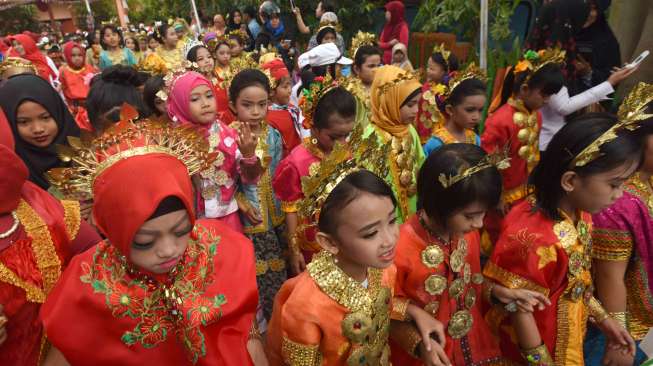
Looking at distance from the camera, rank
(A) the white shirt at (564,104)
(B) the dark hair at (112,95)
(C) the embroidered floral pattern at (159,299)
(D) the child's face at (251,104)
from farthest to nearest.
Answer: (A) the white shirt at (564,104) → (D) the child's face at (251,104) → (B) the dark hair at (112,95) → (C) the embroidered floral pattern at (159,299)

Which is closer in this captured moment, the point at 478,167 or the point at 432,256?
the point at 478,167

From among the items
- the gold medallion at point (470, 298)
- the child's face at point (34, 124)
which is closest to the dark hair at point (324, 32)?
the child's face at point (34, 124)

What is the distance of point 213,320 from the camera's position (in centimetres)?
174

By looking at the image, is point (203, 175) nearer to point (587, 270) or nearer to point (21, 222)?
point (21, 222)

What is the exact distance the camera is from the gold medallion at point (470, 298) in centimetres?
212

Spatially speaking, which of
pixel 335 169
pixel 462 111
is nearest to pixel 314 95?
pixel 462 111

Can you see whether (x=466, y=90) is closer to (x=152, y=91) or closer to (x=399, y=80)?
(x=399, y=80)

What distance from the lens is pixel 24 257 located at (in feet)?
5.79

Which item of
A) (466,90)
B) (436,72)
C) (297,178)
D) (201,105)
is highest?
(201,105)

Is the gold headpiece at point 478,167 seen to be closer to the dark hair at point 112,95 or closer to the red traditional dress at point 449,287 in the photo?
the red traditional dress at point 449,287

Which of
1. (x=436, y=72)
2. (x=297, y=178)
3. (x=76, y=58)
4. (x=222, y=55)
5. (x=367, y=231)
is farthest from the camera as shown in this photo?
(x=76, y=58)

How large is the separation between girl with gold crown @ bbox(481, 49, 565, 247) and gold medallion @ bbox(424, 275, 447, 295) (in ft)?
5.94

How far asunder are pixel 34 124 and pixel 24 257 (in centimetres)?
93

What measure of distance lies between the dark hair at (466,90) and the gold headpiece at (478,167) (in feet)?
5.76
